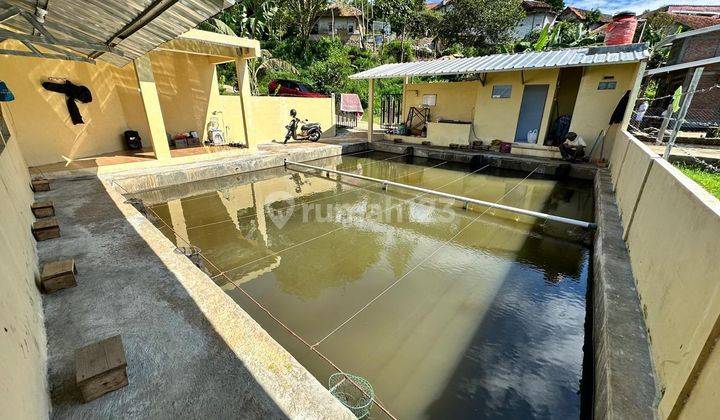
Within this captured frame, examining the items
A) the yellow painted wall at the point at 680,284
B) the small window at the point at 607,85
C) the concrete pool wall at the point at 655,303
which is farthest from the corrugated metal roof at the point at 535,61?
the yellow painted wall at the point at 680,284

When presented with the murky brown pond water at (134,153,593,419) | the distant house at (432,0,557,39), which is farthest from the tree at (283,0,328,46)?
the murky brown pond water at (134,153,593,419)

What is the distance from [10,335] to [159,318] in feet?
2.91

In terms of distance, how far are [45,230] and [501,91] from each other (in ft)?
34.5

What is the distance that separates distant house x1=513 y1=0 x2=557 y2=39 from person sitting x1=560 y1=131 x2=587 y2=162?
77.8ft

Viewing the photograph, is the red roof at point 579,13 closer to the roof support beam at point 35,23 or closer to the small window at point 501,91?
the small window at point 501,91

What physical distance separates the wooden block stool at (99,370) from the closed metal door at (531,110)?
10099mm

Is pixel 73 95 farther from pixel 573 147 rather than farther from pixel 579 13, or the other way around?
pixel 579 13

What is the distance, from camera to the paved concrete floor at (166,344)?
158cm

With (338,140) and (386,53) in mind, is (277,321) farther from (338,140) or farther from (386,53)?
(386,53)

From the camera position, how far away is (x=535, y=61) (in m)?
8.02

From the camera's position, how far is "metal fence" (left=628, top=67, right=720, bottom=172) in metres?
6.10

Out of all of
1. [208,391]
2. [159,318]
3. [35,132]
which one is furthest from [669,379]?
[35,132]

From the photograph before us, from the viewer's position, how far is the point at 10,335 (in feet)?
4.31

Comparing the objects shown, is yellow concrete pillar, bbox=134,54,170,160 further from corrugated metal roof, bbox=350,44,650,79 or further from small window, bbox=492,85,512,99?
small window, bbox=492,85,512,99
